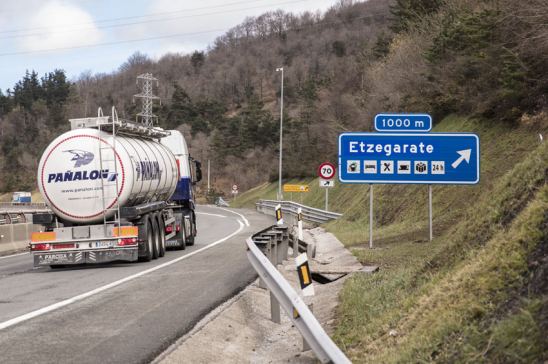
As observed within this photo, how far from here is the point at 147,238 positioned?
58.3 feet

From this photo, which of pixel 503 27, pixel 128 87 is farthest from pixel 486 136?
pixel 128 87

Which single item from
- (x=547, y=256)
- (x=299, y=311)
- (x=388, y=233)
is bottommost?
(x=388, y=233)

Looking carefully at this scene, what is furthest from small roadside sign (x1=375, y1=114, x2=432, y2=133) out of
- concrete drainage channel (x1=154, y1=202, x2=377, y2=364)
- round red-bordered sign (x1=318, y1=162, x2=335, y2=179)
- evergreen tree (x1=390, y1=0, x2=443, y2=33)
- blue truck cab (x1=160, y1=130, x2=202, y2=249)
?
evergreen tree (x1=390, y1=0, x2=443, y2=33)

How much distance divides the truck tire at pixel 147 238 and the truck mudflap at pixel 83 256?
3.50ft

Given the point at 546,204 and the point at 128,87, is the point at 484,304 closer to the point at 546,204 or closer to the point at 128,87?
the point at 546,204

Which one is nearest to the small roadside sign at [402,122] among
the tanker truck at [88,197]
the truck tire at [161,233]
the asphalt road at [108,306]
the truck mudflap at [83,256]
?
the asphalt road at [108,306]

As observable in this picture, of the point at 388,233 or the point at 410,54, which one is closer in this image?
the point at 388,233

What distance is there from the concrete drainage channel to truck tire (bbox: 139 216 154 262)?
193 inches

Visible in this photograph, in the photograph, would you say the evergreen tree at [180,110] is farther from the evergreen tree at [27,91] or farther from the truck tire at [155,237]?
the truck tire at [155,237]

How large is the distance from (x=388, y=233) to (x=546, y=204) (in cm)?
1651

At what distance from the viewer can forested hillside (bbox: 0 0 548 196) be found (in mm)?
26609

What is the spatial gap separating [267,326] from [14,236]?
1845cm

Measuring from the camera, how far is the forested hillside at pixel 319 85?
26.6 m

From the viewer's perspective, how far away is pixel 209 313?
9836mm
